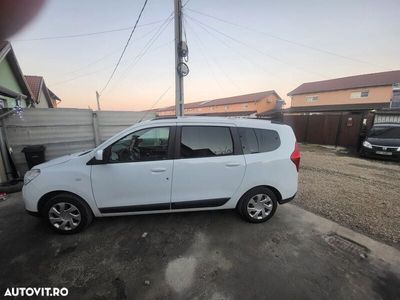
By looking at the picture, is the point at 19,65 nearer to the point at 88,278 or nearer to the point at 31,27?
the point at 31,27

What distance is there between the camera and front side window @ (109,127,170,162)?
9.19 feet

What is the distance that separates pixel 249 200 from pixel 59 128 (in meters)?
6.20

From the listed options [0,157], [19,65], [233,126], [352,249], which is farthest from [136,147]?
[19,65]

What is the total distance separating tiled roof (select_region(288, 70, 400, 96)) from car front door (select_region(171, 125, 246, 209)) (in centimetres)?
2694

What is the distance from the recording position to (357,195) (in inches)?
172

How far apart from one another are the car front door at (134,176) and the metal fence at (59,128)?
4.48 m

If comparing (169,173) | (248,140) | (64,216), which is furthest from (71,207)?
(248,140)

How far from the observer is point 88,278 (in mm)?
2135

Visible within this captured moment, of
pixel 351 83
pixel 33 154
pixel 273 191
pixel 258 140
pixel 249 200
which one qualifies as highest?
pixel 351 83

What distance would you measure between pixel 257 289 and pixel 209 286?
0.51 meters

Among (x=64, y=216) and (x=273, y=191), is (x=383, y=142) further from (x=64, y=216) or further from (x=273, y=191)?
(x=64, y=216)
